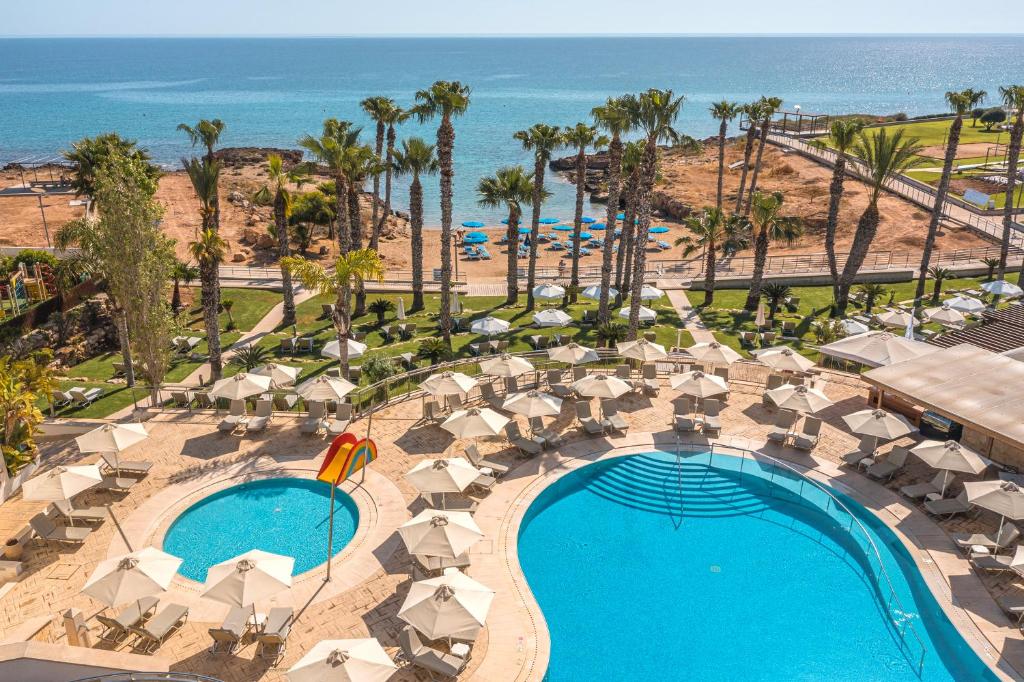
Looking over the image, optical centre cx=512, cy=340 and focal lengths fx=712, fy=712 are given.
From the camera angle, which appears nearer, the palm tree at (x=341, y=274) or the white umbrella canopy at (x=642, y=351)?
the palm tree at (x=341, y=274)

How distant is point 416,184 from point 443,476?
2576 centimetres

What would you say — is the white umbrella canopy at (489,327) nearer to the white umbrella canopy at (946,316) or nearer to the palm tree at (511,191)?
the palm tree at (511,191)

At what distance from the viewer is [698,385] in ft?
85.3

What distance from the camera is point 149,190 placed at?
29.5 meters

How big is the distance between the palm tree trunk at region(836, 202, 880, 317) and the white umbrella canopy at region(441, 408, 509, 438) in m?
26.3

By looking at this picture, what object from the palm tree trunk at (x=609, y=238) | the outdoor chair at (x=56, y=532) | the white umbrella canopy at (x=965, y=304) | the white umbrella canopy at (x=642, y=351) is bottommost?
the outdoor chair at (x=56, y=532)

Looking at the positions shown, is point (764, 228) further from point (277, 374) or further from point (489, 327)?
point (277, 374)

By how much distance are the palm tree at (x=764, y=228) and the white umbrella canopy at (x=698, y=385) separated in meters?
17.2

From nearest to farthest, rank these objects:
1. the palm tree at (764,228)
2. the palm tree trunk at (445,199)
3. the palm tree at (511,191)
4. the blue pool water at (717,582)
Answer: the blue pool water at (717,582) < the palm tree trunk at (445,199) < the palm tree at (764,228) < the palm tree at (511,191)

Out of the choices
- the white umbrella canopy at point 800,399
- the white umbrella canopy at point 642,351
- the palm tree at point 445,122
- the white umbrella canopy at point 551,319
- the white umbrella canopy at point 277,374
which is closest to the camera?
the white umbrella canopy at point 800,399

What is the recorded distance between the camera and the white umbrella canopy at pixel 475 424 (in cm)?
2327

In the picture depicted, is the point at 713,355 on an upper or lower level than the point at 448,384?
upper

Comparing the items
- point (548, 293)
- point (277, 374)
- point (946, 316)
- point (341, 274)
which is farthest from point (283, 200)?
point (946, 316)

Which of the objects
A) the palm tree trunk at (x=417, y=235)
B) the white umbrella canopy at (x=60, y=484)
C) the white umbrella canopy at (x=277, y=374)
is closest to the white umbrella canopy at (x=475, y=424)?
the white umbrella canopy at (x=277, y=374)
